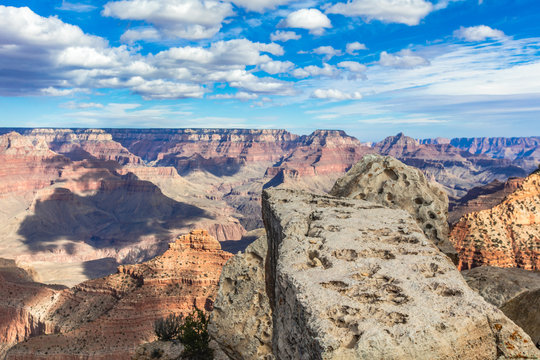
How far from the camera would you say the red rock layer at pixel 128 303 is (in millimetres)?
40688

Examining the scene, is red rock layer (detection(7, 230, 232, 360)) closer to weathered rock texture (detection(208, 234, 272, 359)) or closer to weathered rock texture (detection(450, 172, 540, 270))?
weathered rock texture (detection(450, 172, 540, 270))

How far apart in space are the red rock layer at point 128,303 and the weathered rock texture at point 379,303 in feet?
132

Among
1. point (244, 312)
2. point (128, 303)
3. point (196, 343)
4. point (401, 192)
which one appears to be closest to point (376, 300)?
point (244, 312)

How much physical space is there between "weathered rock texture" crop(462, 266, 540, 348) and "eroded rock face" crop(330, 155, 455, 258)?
6.21 ft

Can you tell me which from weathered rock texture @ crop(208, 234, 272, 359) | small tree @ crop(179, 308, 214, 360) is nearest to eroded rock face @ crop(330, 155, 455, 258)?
weathered rock texture @ crop(208, 234, 272, 359)

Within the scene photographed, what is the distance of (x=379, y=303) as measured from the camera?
582 cm

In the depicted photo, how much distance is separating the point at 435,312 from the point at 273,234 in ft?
19.1

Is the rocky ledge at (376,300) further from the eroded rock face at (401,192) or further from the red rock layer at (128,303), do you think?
the red rock layer at (128,303)

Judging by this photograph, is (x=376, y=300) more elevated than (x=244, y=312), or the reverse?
(x=376, y=300)

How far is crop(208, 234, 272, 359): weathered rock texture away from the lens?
40.9ft

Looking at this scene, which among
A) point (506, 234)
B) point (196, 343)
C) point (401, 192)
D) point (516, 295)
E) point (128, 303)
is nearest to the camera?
point (516, 295)

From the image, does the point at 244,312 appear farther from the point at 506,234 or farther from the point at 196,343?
the point at 506,234

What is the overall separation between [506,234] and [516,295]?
1590 inches

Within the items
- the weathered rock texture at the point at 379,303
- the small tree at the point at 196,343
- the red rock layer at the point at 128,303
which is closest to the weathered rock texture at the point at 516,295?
the weathered rock texture at the point at 379,303
